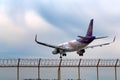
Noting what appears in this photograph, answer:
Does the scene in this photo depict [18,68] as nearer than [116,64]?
Yes

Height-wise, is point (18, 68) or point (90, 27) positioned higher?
point (90, 27)

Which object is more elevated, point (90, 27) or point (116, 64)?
point (90, 27)

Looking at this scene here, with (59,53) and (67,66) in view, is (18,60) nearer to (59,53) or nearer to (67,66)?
(67,66)

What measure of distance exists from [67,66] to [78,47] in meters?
36.5

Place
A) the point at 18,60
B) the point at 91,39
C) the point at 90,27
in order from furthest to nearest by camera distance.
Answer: the point at 90,27
the point at 91,39
the point at 18,60

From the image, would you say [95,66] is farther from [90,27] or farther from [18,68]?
[90,27]

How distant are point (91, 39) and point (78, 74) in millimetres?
32196

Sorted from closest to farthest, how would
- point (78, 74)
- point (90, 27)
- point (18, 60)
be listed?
point (18, 60) → point (78, 74) → point (90, 27)

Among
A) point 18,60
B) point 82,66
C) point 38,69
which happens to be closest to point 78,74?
point 82,66

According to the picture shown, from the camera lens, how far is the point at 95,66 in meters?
40.8

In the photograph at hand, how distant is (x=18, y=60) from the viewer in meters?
37.8

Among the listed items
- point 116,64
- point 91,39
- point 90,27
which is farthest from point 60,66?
point 90,27

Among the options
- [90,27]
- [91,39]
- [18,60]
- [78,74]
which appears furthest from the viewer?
[90,27]

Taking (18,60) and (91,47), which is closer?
(18,60)
